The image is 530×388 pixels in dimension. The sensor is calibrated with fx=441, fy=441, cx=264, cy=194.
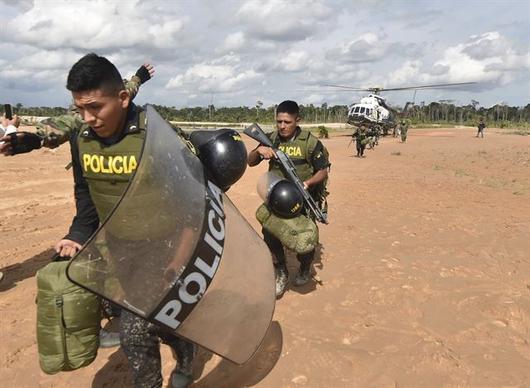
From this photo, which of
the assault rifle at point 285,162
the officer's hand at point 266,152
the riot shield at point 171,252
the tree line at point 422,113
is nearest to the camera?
the riot shield at point 171,252

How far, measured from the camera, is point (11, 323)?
13.3 ft

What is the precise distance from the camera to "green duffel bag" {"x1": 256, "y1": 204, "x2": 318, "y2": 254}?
171 inches

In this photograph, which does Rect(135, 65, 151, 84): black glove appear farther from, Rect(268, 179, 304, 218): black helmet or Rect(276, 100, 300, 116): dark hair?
Rect(268, 179, 304, 218): black helmet

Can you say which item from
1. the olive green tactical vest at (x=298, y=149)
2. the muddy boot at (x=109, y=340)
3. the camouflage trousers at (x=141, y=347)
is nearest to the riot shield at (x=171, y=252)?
the camouflage trousers at (x=141, y=347)

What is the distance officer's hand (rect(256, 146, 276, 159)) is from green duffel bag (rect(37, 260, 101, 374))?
8.16 ft

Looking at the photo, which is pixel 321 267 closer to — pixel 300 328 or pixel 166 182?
pixel 300 328

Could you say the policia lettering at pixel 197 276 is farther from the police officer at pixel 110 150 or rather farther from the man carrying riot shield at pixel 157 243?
the police officer at pixel 110 150

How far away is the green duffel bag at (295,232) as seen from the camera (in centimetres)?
436

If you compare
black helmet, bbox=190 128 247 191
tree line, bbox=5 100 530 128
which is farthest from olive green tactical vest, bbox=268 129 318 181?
tree line, bbox=5 100 530 128

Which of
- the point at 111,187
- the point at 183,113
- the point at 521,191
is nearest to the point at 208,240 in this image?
the point at 111,187

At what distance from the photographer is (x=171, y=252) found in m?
2.03

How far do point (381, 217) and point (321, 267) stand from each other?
9.19 feet

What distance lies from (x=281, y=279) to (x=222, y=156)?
239 centimetres

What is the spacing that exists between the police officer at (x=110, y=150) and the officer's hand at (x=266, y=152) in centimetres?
197
